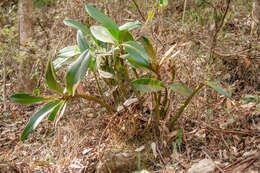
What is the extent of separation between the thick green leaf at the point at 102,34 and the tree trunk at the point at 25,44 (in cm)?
182

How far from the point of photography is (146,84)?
5.33 ft

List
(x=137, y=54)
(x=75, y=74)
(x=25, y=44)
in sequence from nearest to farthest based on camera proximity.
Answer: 1. (x=75, y=74)
2. (x=137, y=54)
3. (x=25, y=44)

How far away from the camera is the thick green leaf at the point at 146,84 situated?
161 cm

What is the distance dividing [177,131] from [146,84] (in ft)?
1.80

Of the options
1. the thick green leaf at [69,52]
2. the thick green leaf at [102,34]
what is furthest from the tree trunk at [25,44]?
the thick green leaf at [102,34]

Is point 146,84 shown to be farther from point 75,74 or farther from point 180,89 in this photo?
point 75,74

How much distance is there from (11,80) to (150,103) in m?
2.31

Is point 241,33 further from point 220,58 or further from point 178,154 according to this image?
point 178,154

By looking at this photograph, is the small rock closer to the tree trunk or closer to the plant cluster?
the plant cluster

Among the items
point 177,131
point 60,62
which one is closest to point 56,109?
point 60,62

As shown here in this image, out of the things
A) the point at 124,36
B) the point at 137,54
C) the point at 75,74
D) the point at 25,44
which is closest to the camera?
the point at 75,74

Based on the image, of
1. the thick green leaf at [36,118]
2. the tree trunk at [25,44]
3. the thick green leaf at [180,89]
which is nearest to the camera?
the thick green leaf at [36,118]

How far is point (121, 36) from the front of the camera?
5.82 feet

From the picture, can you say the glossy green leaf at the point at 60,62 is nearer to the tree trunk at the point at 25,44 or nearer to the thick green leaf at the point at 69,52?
the thick green leaf at the point at 69,52
